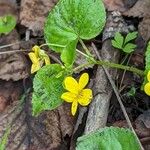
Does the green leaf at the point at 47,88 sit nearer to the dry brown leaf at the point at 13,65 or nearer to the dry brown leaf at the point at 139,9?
the dry brown leaf at the point at 13,65

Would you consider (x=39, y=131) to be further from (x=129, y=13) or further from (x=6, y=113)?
(x=129, y=13)

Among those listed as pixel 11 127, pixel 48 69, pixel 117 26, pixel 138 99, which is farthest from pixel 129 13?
pixel 11 127

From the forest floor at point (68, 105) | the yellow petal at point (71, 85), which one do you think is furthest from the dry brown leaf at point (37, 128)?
the yellow petal at point (71, 85)

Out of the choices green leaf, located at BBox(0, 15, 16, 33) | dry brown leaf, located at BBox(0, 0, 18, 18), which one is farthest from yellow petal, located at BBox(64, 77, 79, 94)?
dry brown leaf, located at BBox(0, 0, 18, 18)

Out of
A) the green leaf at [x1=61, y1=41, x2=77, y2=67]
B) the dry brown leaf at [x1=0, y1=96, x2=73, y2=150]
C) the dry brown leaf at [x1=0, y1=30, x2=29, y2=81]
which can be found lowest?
the dry brown leaf at [x1=0, y1=96, x2=73, y2=150]

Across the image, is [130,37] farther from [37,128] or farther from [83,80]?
[37,128]

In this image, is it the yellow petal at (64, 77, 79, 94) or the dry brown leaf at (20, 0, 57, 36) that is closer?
the yellow petal at (64, 77, 79, 94)

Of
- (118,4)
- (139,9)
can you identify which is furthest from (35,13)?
(139,9)

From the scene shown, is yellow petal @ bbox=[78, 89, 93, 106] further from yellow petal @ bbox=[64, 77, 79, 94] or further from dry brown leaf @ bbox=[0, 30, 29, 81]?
dry brown leaf @ bbox=[0, 30, 29, 81]
